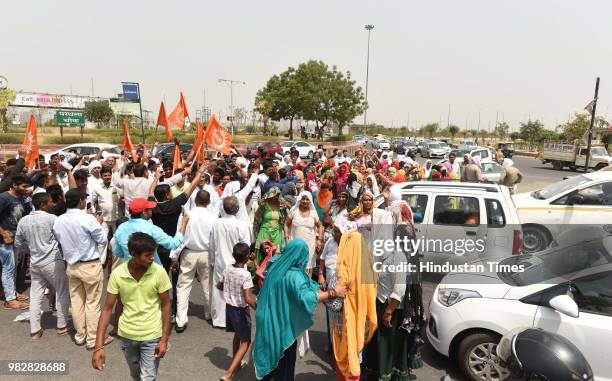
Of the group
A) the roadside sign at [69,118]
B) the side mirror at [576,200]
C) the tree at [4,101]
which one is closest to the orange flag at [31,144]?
the side mirror at [576,200]

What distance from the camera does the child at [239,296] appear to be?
3582 millimetres

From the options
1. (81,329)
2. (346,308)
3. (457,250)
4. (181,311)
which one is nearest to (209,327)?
(181,311)

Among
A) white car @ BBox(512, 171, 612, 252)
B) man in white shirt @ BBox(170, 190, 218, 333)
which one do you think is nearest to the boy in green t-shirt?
man in white shirt @ BBox(170, 190, 218, 333)

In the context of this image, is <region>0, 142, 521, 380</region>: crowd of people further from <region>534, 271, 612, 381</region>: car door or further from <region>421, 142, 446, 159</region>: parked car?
<region>421, 142, 446, 159</region>: parked car

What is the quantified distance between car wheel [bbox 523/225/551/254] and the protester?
798 centimetres

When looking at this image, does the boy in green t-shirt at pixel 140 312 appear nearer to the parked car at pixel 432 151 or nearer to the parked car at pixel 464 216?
the parked car at pixel 464 216

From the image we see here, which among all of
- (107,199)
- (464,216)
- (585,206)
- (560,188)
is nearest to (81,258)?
(107,199)

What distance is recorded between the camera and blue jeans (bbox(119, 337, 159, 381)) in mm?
2969

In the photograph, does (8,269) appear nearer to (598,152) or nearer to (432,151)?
(598,152)

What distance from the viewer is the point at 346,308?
3195 mm

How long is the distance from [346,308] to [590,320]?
2055 mm

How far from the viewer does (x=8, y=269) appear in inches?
205

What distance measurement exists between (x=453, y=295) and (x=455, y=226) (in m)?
2.26

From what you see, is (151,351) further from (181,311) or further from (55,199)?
(55,199)
